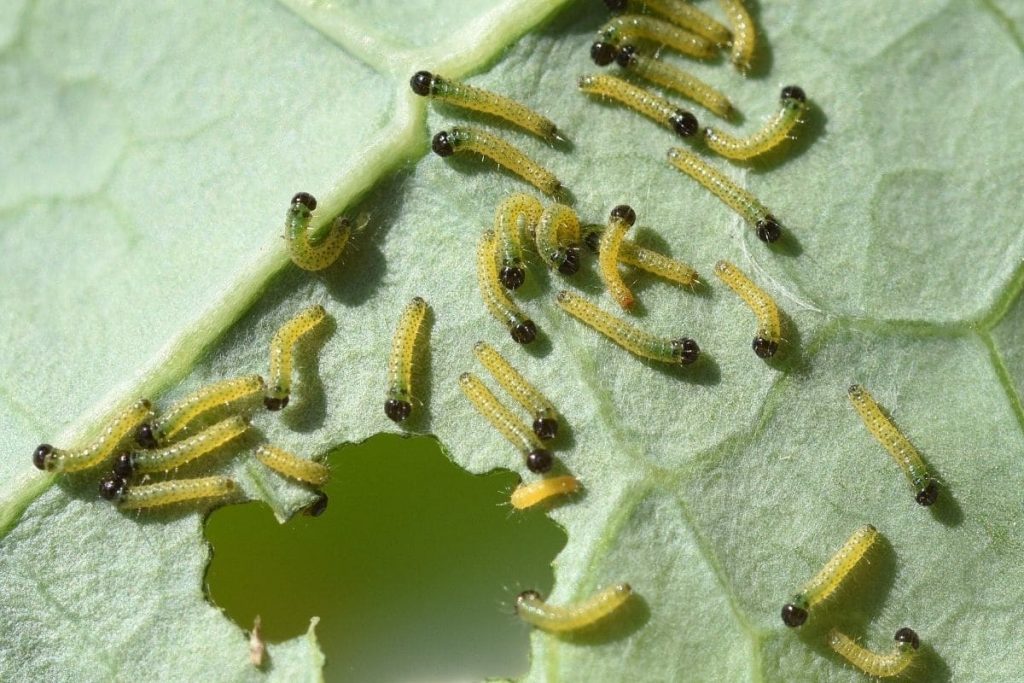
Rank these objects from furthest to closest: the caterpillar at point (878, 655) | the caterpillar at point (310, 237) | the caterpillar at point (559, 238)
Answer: the caterpillar at point (559, 238), the caterpillar at point (310, 237), the caterpillar at point (878, 655)

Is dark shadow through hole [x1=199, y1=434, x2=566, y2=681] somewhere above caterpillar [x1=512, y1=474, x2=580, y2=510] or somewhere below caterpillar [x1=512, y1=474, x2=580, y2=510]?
below

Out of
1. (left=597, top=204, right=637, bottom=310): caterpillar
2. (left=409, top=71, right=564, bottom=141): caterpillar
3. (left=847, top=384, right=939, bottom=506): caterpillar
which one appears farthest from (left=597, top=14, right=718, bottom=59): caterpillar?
(left=847, top=384, right=939, bottom=506): caterpillar

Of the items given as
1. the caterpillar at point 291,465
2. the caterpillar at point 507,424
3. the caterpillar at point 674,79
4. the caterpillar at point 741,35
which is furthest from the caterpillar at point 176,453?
the caterpillar at point 741,35

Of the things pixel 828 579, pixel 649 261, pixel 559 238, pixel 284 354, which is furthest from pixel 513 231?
pixel 828 579

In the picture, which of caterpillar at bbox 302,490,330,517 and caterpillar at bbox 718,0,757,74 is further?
caterpillar at bbox 718,0,757,74

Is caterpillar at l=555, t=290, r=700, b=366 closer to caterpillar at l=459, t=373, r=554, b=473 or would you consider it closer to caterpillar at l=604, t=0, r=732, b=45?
caterpillar at l=459, t=373, r=554, b=473

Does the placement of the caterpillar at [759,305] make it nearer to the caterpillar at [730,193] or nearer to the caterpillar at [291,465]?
the caterpillar at [730,193]

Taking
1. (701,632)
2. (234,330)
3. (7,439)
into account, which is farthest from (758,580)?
(7,439)
